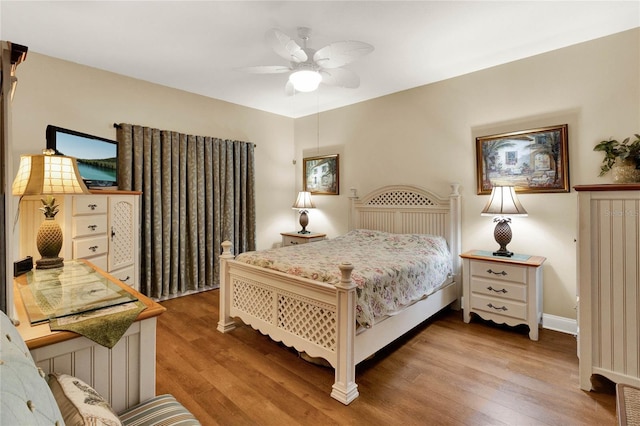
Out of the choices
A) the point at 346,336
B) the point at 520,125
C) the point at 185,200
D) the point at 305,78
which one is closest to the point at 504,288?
the point at 520,125

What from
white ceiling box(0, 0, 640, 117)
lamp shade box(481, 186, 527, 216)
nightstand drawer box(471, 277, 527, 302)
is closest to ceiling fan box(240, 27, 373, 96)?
white ceiling box(0, 0, 640, 117)

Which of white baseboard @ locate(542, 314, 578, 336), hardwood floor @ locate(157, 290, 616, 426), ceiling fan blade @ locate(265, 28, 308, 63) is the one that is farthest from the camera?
white baseboard @ locate(542, 314, 578, 336)

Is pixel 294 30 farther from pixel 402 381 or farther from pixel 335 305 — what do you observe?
pixel 402 381

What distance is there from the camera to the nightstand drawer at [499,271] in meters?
2.80

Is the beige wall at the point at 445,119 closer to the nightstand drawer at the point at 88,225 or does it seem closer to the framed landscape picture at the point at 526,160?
the framed landscape picture at the point at 526,160

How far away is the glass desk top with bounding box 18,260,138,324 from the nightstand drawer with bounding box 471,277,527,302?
2.93 metres

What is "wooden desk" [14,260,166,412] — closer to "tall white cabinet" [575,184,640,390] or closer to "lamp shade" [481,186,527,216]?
"tall white cabinet" [575,184,640,390]

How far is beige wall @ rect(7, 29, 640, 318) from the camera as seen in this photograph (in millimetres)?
2779

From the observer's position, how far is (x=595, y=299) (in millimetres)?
2014

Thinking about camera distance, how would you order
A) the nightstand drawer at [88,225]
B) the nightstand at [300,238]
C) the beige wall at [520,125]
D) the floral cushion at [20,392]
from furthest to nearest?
the nightstand at [300,238] < the beige wall at [520,125] < the nightstand drawer at [88,225] < the floral cushion at [20,392]

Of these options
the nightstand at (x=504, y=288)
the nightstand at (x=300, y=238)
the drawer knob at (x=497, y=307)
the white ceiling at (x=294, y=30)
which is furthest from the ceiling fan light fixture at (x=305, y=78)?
the drawer knob at (x=497, y=307)

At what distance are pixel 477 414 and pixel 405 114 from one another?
130 inches

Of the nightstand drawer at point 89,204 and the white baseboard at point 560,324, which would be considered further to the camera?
the white baseboard at point 560,324

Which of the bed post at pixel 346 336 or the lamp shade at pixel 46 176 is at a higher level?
the lamp shade at pixel 46 176
